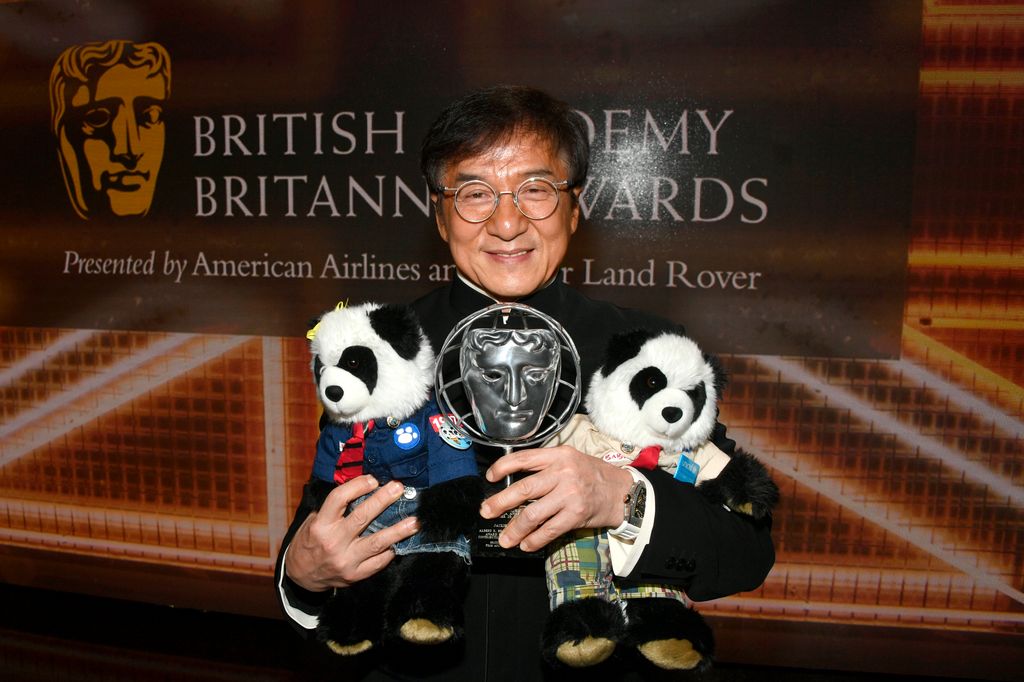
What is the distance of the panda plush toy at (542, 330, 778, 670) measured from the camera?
3.79ft

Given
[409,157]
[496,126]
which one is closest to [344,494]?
[496,126]

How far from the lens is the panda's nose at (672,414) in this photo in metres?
1.20

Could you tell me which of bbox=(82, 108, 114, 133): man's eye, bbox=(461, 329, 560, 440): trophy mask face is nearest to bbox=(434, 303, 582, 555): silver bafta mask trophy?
bbox=(461, 329, 560, 440): trophy mask face

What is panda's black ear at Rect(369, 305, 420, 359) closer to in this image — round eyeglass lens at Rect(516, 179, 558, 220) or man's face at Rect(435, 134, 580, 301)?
man's face at Rect(435, 134, 580, 301)

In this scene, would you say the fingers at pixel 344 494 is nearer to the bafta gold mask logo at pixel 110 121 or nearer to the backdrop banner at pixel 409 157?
the backdrop banner at pixel 409 157

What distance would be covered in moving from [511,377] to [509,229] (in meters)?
0.33

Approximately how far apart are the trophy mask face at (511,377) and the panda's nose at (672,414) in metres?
0.22

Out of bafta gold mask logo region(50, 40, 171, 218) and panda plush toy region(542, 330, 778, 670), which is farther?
bafta gold mask logo region(50, 40, 171, 218)

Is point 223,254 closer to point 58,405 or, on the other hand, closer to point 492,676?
point 58,405

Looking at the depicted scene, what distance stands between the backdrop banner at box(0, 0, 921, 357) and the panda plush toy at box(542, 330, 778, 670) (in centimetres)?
140

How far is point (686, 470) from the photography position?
129 centimetres

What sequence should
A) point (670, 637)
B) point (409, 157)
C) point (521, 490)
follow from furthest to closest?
1. point (409, 157)
2. point (670, 637)
3. point (521, 490)

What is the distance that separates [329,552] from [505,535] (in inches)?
11.5

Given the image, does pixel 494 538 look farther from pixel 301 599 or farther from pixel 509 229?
pixel 509 229
